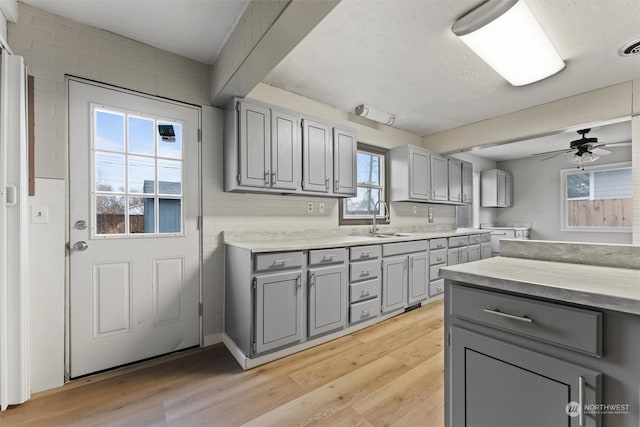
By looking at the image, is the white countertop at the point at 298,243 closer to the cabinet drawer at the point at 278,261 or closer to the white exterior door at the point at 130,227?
the cabinet drawer at the point at 278,261

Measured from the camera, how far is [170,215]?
235 cm

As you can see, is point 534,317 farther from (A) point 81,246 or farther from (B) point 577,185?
(B) point 577,185

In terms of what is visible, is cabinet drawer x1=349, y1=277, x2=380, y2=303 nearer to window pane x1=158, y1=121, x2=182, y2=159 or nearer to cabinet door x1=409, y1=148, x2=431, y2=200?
cabinet door x1=409, y1=148, x2=431, y2=200

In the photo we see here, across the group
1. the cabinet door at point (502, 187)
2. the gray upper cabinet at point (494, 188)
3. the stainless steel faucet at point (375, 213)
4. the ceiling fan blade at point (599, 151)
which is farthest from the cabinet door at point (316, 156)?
the cabinet door at point (502, 187)

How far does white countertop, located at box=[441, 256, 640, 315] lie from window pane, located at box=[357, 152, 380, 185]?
105 inches

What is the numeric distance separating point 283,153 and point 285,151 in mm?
31

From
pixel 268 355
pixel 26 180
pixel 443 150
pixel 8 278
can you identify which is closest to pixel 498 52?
pixel 443 150

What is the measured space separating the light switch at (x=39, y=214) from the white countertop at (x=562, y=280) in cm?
242

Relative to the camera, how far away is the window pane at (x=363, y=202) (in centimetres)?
367

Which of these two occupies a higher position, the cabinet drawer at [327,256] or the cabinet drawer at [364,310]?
the cabinet drawer at [327,256]

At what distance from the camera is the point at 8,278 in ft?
5.36

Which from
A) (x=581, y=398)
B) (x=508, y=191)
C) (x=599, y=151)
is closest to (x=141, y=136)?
(x=581, y=398)

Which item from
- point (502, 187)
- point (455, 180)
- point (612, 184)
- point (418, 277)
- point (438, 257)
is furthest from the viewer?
point (502, 187)

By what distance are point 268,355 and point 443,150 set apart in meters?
3.87
